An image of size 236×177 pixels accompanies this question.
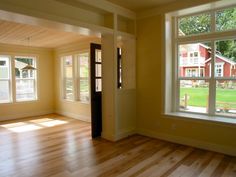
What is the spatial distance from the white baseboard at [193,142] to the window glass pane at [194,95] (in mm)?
653

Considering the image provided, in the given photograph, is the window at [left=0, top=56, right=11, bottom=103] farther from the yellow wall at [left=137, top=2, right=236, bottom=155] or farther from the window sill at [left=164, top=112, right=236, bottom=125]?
the window sill at [left=164, top=112, right=236, bottom=125]

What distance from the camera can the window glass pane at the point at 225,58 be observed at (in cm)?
348

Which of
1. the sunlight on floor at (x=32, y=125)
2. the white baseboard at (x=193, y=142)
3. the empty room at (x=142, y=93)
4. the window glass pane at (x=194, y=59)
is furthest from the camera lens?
the sunlight on floor at (x=32, y=125)

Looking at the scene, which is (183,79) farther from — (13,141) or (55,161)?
(13,141)

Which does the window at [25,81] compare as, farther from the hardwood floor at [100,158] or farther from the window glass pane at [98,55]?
the window glass pane at [98,55]

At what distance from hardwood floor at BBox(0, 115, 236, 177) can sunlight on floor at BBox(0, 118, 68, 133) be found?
573 mm

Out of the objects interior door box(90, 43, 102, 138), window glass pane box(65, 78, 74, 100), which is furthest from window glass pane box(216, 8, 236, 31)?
window glass pane box(65, 78, 74, 100)

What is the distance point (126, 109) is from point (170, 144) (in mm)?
1205

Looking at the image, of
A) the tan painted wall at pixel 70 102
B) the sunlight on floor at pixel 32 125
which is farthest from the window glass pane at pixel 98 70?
the sunlight on floor at pixel 32 125

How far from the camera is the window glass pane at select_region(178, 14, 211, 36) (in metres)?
3.76

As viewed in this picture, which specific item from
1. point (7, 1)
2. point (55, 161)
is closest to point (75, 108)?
point (55, 161)

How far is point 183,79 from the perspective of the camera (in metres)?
4.11

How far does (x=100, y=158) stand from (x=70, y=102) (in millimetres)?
3833

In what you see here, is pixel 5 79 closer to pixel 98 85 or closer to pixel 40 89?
pixel 40 89
